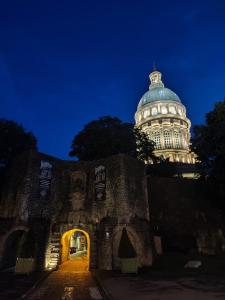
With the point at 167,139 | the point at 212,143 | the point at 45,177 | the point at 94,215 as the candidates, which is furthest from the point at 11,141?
the point at 167,139

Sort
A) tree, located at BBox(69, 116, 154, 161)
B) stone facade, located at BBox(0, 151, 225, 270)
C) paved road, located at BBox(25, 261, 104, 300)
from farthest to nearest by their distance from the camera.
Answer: tree, located at BBox(69, 116, 154, 161) < stone facade, located at BBox(0, 151, 225, 270) < paved road, located at BBox(25, 261, 104, 300)

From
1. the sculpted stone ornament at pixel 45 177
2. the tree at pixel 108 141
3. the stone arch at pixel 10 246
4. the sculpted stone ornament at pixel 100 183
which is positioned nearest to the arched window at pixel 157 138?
the tree at pixel 108 141

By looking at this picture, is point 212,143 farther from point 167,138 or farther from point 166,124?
point 166,124

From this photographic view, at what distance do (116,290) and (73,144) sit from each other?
29.1 m

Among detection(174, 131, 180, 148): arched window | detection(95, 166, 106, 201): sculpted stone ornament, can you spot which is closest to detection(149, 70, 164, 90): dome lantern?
detection(174, 131, 180, 148): arched window

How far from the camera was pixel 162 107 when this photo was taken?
70688 mm

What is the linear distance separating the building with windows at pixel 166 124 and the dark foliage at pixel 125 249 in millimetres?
44783

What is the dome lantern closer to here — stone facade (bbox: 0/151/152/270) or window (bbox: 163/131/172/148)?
window (bbox: 163/131/172/148)

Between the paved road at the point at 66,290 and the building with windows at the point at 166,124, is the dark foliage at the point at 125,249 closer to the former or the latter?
the paved road at the point at 66,290

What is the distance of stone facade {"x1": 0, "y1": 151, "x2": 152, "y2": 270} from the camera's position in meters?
21.0

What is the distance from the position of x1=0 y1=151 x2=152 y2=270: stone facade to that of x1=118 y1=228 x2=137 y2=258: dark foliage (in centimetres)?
165

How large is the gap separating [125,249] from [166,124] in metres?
A: 52.4

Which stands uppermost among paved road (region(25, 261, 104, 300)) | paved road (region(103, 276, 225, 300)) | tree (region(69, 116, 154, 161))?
tree (region(69, 116, 154, 161))

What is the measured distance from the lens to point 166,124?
221 ft
